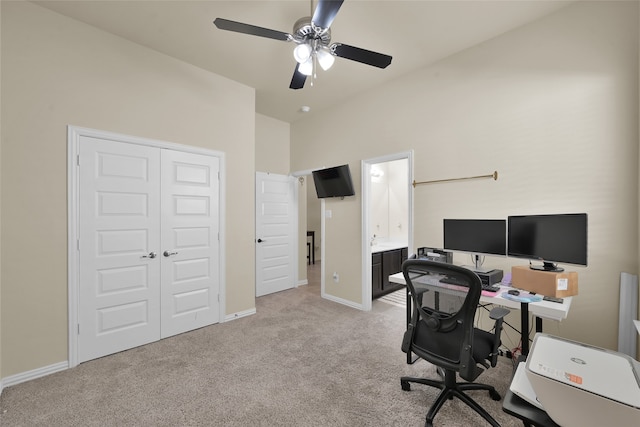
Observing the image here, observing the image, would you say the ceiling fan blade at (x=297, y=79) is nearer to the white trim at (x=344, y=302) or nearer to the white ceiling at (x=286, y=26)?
the white ceiling at (x=286, y=26)

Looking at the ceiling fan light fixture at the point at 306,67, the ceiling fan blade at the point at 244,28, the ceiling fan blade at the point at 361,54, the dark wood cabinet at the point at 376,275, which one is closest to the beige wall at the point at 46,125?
the ceiling fan blade at the point at 244,28

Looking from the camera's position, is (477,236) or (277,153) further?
(277,153)

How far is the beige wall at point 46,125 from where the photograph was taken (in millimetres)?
2221

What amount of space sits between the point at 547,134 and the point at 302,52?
2152 mm

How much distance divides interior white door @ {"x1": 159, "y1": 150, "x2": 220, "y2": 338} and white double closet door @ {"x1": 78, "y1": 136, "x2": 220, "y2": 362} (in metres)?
0.01

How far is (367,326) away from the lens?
3.31 meters

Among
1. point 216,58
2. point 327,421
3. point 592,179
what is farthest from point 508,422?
point 216,58

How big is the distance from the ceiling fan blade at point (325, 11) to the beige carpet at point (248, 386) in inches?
97.6

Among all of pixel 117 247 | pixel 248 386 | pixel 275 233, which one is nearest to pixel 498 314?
pixel 248 386

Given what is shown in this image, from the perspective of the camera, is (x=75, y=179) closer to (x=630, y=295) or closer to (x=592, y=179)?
(x=592, y=179)

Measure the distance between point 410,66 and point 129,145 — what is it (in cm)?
314

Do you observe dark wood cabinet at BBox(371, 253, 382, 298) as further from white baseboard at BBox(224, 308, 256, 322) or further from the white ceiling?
the white ceiling

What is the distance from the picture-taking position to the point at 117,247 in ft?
8.87

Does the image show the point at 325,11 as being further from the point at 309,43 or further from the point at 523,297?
the point at 523,297
